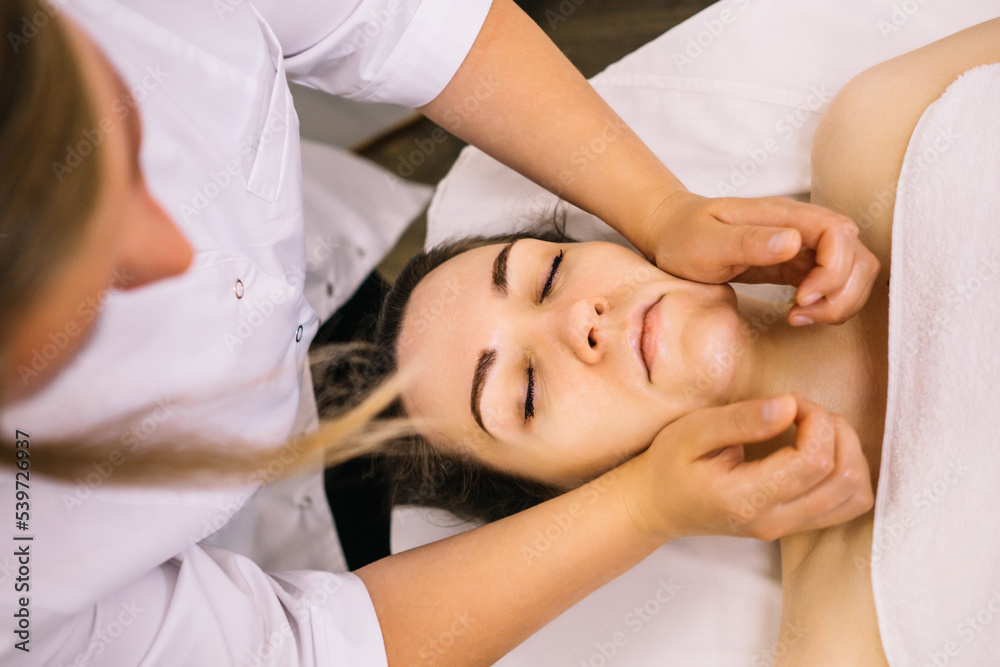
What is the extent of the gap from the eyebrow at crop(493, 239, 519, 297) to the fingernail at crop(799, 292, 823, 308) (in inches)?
15.3

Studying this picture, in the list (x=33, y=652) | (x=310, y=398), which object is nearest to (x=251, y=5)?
(x=310, y=398)

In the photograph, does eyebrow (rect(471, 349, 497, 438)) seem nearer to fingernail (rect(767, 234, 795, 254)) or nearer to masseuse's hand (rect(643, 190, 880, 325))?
masseuse's hand (rect(643, 190, 880, 325))

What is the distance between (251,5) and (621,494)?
2.57 ft

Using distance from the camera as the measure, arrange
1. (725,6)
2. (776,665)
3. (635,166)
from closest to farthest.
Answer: (776,665), (635,166), (725,6)

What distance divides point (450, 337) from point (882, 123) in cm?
66

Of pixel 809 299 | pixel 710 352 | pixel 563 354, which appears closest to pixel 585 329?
pixel 563 354

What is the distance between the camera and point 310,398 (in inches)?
46.2

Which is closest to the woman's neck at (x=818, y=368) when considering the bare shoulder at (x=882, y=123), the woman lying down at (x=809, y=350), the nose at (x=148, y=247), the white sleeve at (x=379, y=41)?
the woman lying down at (x=809, y=350)

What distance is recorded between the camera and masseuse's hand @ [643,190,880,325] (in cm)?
69

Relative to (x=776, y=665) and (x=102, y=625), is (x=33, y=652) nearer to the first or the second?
(x=102, y=625)

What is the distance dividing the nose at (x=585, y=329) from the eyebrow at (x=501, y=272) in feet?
0.38

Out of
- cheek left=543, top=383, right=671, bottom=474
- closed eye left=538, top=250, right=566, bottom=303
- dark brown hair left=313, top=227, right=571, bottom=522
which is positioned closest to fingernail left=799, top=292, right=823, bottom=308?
cheek left=543, top=383, right=671, bottom=474

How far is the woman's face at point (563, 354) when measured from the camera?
800mm

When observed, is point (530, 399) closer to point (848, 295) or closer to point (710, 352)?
point (710, 352)
